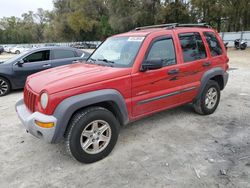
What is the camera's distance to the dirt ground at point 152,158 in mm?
3041

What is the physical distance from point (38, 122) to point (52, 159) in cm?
79

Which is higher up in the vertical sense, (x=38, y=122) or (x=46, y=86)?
(x=46, y=86)

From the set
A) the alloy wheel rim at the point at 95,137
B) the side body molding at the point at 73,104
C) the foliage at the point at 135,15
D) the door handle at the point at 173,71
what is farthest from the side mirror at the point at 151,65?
the foliage at the point at 135,15

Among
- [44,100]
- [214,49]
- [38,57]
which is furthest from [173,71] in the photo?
[38,57]

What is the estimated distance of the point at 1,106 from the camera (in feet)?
20.9

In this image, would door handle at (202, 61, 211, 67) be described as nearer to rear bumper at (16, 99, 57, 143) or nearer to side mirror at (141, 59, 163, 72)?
side mirror at (141, 59, 163, 72)

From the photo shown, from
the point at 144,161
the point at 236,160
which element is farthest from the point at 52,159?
the point at 236,160

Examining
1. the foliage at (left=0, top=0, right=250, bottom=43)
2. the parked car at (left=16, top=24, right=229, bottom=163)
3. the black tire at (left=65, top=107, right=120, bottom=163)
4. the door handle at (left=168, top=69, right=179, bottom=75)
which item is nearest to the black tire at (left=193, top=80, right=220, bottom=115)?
the parked car at (left=16, top=24, right=229, bottom=163)

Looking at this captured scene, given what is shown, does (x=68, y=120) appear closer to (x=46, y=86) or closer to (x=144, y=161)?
(x=46, y=86)

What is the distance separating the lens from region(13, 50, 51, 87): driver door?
7578 mm

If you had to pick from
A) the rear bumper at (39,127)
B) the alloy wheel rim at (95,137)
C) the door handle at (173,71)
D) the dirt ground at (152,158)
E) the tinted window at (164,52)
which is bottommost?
the dirt ground at (152,158)

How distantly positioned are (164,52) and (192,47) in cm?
76

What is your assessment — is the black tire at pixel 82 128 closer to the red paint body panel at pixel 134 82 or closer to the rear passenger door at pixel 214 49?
the red paint body panel at pixel 134 82

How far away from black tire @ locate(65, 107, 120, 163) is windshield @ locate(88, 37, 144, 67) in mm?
884
